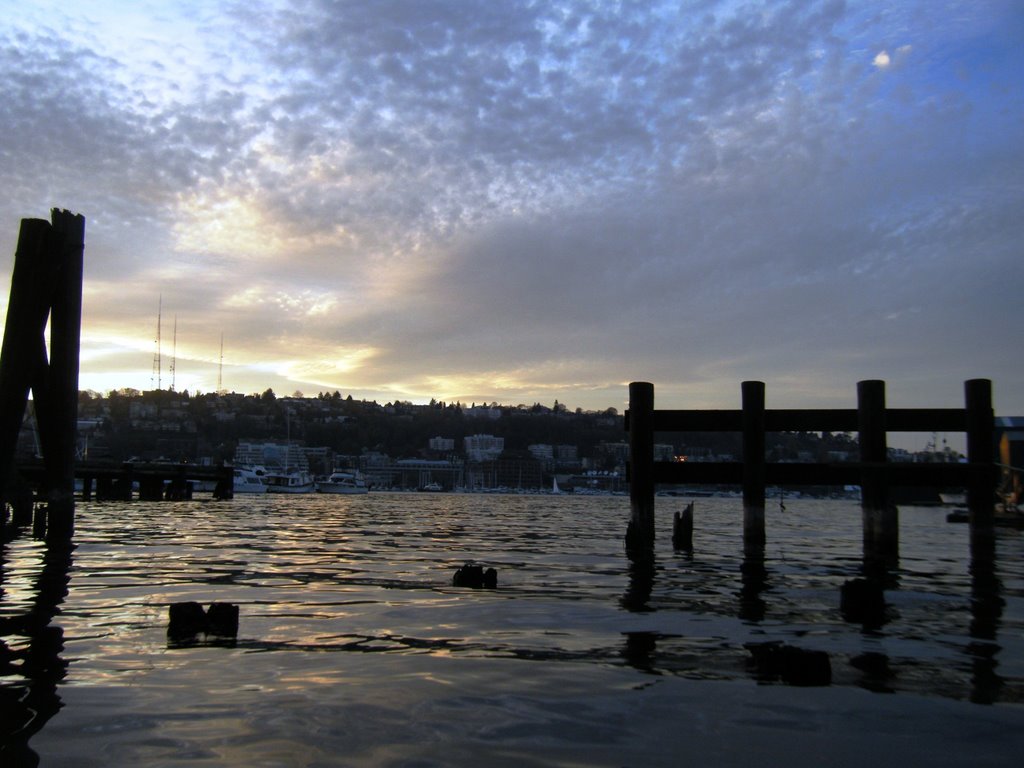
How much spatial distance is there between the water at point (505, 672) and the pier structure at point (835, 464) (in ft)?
9.42

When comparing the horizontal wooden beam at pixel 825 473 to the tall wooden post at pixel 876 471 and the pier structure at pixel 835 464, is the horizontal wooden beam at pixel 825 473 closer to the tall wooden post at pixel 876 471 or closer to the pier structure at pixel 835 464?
the pier structure at pixel 835 464

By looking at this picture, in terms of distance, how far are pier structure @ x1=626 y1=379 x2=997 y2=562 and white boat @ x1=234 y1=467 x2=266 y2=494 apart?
103109mm

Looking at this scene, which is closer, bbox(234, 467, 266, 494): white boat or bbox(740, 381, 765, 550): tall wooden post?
bbox(740, 381, 765, 550): tall wooden post

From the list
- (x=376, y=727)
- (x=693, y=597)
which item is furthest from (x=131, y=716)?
(x=693, y=597)

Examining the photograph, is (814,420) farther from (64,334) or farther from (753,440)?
(64,334)

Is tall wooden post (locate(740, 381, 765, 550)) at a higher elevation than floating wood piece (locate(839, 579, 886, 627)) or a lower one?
higher

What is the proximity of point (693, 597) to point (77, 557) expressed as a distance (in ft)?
42.1

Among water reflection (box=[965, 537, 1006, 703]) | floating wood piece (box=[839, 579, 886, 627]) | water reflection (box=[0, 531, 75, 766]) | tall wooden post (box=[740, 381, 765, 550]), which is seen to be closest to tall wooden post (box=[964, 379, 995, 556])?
water reflection (box=[965, 537, 1006, 703])

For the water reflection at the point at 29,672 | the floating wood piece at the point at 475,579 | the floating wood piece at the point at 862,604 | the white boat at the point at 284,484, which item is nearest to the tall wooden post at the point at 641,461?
the floating wood piece at the point at 475,579

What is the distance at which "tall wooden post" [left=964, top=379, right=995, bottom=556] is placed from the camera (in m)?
18.2

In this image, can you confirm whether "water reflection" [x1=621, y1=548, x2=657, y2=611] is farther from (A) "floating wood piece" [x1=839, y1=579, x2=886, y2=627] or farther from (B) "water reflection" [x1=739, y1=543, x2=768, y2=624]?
(A) "floating wood piece" [x1=839, y1=579, x2=886, y2=627]

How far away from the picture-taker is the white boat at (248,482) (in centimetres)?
11412

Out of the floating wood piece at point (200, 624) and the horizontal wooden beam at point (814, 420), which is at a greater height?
the horizontal wooden beam at point (814, 420)

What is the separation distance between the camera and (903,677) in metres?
7.50
